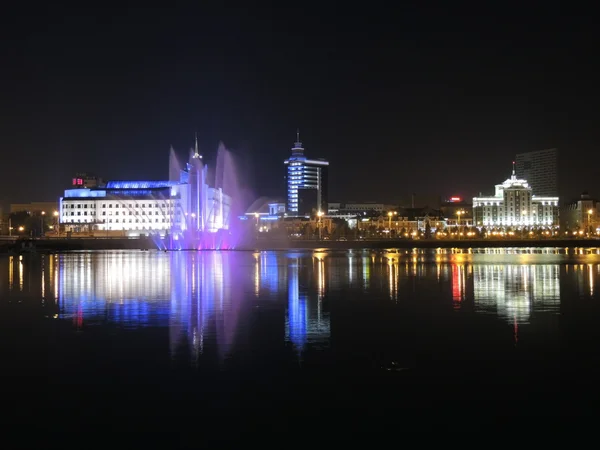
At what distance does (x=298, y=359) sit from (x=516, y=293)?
14.0m

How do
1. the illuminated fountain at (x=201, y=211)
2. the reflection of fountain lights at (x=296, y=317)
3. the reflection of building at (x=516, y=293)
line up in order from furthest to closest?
the illuminated fountain at (x=201, y=211) → the reflection of building at (x=516, y=293) → the reflection of fountain lights at (x=296, y=317)

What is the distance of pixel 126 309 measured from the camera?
1897 cm

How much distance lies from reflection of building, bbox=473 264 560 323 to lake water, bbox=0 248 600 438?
123 mm

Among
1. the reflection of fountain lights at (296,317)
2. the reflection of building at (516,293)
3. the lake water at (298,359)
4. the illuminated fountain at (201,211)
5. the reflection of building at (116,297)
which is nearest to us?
the lake water at (298,359)

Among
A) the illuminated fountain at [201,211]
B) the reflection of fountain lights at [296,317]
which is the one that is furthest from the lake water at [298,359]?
the illuminated fountain at [201,211]

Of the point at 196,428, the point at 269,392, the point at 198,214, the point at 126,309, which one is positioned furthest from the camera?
the point at 198,214

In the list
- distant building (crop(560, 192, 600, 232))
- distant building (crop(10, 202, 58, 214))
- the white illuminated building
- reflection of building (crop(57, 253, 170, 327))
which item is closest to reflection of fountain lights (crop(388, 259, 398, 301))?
reflection of building (crop(57, 253, 170, 327))

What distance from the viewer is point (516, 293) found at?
75.8 feet

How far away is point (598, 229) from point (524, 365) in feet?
556

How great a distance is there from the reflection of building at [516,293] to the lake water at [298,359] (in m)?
0.12

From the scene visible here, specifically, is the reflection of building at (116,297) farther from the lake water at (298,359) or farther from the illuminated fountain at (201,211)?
the illuminated fountain at (201,211)

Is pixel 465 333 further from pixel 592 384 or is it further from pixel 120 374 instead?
pixel 120 374

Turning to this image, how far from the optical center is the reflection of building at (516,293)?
18578 mm

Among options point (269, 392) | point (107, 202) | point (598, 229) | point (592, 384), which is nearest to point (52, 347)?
point (269, 392)
